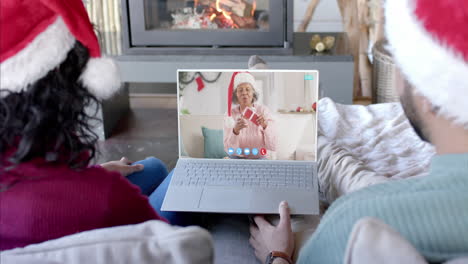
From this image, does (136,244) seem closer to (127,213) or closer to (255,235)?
(127,213)

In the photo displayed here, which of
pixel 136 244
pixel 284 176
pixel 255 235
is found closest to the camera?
pixel 136 244

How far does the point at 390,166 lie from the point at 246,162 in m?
0.52

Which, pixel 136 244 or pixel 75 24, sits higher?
pixel 75 24

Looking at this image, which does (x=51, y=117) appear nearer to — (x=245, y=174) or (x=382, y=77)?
(x=245, y=174)

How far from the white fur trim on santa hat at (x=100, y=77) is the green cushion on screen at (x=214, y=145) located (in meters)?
0.54

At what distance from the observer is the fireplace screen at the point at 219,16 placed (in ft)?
10.4

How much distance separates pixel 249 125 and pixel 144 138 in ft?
5.68

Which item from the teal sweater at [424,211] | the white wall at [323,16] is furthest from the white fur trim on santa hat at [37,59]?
the white wall at [323,16]

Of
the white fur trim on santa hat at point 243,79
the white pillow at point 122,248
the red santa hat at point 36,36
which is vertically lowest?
the white pillow at point 122,248

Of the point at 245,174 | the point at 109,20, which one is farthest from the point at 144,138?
the point at 245,174

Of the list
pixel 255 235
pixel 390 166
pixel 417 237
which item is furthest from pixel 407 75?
pixel 390 166

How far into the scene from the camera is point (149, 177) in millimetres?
1494

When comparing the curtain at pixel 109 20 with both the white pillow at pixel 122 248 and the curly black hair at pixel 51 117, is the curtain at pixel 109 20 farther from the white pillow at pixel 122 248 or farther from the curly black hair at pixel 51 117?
the white pillow at pixel 122 248

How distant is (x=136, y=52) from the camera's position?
3156mm
